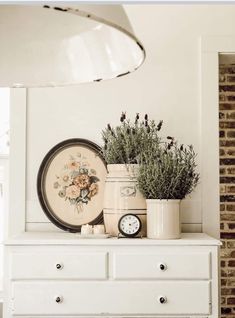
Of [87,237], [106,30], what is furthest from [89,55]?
[87,237]

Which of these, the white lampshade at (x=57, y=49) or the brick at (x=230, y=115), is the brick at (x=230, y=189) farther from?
the white lampshade at (x=57, y=49)

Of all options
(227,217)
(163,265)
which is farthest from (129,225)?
(227,217)

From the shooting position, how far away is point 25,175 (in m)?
2.63

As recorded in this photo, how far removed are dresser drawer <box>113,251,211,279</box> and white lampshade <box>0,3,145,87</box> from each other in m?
1.36

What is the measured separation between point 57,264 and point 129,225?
0.37 metres

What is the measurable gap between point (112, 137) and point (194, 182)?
46cm

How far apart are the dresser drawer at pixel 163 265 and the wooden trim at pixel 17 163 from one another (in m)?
0.70

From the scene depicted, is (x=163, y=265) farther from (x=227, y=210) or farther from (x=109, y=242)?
(x=227, y=210)

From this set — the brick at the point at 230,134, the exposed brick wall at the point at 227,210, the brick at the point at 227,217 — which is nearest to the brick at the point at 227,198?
the exposed brick wall at the point at 227,210

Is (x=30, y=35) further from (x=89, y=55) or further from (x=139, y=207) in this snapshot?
(x=139, y=207)

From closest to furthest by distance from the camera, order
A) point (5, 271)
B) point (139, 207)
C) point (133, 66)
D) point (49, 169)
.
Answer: point (133, 66)
point (5, 271)
point (139, 207)
point (49, 169)

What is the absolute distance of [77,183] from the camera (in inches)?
102

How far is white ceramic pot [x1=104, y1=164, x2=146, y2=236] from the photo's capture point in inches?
90.8

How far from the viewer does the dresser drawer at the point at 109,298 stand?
2146 millimetres
